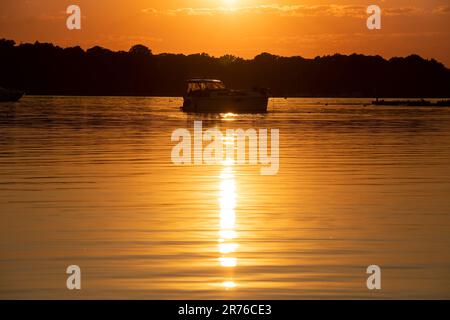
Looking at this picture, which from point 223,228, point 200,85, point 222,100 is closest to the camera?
point 223,228

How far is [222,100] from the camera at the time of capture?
10538 centimetres

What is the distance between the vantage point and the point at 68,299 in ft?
47.4

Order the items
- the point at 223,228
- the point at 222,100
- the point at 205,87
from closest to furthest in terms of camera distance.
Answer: the point at 223,228 < the point at 222,100 < the point at 205,87

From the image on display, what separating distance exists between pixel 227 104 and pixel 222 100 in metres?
0.94

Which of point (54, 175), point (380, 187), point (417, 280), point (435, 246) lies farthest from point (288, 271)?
point (54, 175)

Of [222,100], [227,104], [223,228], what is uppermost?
[222,100]

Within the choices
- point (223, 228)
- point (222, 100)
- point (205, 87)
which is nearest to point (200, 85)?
point (205, 87)

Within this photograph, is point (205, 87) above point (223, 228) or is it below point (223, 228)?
above

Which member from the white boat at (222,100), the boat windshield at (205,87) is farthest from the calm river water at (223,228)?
the boat windshield at (205,87)

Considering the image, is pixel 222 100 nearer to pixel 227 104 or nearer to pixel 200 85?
pixel 227 104

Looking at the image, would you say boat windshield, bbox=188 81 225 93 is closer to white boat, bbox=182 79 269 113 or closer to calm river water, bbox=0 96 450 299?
white boat, bbox=182 79 269 113

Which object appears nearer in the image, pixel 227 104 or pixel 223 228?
pixel 223 228

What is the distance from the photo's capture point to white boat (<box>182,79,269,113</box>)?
106m

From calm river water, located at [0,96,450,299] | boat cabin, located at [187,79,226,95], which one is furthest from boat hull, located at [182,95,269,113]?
calm river water, located at [0,96,450,299]
